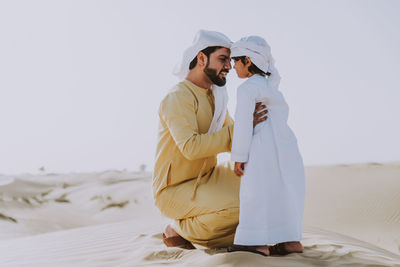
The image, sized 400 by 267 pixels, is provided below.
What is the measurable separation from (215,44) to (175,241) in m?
1.93

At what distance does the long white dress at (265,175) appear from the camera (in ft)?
13.4

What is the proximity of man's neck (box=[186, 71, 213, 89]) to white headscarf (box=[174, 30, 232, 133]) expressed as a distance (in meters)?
0.09

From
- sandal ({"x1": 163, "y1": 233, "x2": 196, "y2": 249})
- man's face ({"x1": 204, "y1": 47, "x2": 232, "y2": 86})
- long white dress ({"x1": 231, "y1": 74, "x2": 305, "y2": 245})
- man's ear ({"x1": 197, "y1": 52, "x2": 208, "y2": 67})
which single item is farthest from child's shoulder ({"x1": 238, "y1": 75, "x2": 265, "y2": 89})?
sandal ({"x1": 163, "y1": 233, "x2": 196, "y2": 249})

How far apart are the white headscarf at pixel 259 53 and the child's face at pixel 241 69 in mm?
82

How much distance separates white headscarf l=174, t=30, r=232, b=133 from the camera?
15.9 feet

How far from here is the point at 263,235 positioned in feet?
13.3

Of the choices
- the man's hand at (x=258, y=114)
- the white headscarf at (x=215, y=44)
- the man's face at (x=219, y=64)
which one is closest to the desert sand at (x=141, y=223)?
the man's hand at (x=258, y=114)

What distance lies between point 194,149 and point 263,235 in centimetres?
95

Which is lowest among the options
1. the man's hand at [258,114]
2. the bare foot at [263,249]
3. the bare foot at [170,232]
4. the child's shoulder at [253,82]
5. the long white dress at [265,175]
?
the bare foot at [170,232]

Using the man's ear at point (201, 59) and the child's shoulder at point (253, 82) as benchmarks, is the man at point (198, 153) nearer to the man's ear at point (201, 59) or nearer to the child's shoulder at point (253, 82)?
the man's ear at point (201, 59)

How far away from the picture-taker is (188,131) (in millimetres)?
4508

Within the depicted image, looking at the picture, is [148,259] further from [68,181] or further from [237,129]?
[68,181]

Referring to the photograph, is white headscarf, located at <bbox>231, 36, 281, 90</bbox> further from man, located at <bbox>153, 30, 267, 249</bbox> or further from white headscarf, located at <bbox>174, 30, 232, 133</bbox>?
white headscarf, located at <bbox>174, 30, 232, 133</bbox>

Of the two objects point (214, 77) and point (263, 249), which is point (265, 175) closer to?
point (263, 249)
